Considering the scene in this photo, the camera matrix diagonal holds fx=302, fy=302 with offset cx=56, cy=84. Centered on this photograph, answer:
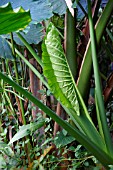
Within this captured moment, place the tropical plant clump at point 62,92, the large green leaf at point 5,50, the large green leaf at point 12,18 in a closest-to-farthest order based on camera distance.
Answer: the large green leaf at point 12,18 → the tropical plant clump at point 62,92 → the large green leaf at point 5,50

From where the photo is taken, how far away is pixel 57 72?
77 centimetres

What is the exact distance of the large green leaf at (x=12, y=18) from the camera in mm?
479

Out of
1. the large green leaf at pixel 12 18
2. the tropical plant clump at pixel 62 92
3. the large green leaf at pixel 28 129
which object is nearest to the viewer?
the large green leaf at pixel 12 18

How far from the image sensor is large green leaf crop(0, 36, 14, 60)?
1.03 metres

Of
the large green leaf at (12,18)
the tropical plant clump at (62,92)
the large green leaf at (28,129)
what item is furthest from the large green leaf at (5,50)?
the large green leaf at (12,18)

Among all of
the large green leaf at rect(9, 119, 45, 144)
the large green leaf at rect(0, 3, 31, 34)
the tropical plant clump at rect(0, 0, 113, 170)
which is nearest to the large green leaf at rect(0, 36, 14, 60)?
the tropical plant clump at rect(0, 0, 113, 170)

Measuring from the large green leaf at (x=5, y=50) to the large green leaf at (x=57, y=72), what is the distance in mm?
293

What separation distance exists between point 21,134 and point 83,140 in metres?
0.28

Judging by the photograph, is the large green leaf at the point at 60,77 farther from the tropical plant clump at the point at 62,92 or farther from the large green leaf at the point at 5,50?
the large green leaf at the point at 5,50

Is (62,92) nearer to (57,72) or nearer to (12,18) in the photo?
(57,72)

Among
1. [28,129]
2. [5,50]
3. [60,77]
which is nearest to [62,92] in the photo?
[60,77]

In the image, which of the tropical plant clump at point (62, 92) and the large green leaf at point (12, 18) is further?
the tropical plant clump at point (62, 92)

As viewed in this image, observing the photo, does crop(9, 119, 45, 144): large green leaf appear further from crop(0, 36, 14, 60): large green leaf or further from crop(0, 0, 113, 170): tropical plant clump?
crop(0, 36, 14, 60): large green leaf

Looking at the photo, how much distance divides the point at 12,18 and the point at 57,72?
28 cm
